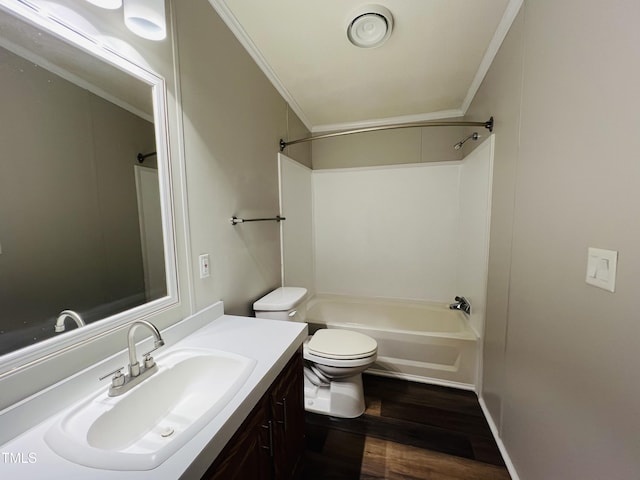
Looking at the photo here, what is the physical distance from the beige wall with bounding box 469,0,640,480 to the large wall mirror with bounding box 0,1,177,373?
1.56 m

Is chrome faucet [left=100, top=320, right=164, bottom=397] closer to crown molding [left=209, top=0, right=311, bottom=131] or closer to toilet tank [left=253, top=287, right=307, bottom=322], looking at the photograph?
toilet tank [left=253, top=287, right=307, bottom=322]

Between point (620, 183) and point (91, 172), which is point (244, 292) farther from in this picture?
point (620, 183)

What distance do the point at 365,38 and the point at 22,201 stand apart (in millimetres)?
1787

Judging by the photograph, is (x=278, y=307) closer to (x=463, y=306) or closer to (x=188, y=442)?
(x=188, y=442)

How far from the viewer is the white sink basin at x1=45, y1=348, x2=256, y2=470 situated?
1.75 feet

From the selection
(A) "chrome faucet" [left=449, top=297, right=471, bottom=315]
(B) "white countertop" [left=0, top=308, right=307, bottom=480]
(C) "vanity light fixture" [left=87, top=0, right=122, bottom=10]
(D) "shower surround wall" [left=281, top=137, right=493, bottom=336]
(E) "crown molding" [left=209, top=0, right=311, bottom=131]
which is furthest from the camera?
(D) "shower surround wall" [left=281, top=137, right=493, bottom=336]

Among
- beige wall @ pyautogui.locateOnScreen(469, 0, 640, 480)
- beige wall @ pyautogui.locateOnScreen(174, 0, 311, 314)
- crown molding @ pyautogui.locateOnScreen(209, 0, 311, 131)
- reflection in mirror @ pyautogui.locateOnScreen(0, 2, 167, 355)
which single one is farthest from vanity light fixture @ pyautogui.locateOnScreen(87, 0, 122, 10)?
beige wall @ pyautogui.locateOnScreen(469, 0, 640, 480)

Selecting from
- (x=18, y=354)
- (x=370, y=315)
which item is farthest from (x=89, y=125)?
(x=370, y=315)

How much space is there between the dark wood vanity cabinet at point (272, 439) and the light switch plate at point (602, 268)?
1.13 meters

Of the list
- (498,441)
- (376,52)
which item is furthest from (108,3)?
(498,441)

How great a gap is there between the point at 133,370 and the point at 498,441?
1.98m

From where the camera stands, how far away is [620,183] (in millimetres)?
685

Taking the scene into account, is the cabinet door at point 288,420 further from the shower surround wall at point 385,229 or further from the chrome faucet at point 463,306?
the chrome faucet at point 463,306

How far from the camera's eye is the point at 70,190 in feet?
2.60
